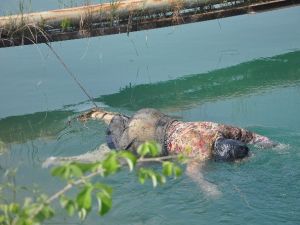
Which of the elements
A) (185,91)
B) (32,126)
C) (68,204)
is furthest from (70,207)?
(185,91)

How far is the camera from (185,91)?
8.44 metres

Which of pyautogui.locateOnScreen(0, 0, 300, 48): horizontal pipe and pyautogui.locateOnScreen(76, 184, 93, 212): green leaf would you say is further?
pyautogui.locateOnScreen(0, 0, 300, 48): horizontal pipe

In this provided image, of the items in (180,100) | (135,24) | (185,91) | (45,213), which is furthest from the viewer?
(135,24)

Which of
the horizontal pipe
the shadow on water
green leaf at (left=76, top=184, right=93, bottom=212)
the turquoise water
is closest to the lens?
green leaf at (left=76, top=184, right=93, bottom=212)

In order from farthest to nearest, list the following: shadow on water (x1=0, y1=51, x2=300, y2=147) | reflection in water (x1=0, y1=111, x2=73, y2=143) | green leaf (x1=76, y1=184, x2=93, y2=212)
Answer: shadow on water (x1=0, y1=51, x2=300, y2=147), reflection in water (x1=0, y1=111, x2=73, y2=143), green leaf (x1=76, y1=184, x2=93, y2=212)

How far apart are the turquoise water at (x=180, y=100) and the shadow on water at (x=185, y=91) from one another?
0.7 inches

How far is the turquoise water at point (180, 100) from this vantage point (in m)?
5.02

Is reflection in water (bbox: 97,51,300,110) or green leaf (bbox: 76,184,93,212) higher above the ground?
green leaf (bbox: 76,184,93,212)

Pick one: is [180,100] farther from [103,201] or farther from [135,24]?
[103,201]

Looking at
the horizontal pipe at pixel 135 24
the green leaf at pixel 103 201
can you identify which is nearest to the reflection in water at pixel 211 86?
the horizontal pipe at pixel 135 24

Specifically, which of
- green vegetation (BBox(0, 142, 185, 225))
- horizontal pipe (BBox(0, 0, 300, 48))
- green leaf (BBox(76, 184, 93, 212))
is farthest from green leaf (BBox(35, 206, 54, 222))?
horizontal pipe (BBox(0, 0, 300, 48))

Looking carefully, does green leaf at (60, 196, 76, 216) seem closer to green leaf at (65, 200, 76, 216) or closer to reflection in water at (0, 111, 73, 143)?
green leaf at (65, 200, 76, 216)

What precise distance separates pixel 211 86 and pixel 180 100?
749 mm

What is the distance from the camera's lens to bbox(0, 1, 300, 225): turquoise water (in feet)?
16.5
